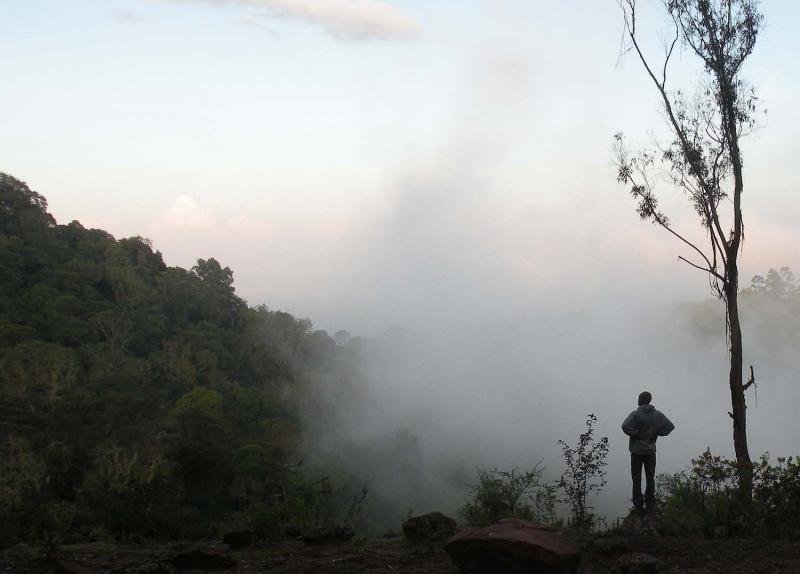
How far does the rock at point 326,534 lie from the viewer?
305 inches

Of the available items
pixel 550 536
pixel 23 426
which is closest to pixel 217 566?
pixel 550 536

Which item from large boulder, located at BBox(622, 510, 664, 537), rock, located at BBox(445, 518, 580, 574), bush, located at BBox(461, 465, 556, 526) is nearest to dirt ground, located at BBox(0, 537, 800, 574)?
rock, located at BBox(445, 518, 580, 574)

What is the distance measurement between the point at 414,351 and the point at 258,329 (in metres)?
31.4

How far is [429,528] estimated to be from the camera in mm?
7816

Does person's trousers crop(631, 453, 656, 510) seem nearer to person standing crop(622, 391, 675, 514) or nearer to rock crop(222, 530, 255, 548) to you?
person standing crop(622, 391, 675, 514)

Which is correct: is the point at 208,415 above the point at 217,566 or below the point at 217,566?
above

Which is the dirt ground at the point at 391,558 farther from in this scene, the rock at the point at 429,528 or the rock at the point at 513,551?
the rock at the point at 513,551

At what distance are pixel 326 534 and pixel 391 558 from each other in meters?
0.96

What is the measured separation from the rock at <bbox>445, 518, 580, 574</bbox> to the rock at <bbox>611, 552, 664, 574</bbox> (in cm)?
43

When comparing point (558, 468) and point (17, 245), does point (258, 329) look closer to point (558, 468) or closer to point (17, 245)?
point (17, 245)

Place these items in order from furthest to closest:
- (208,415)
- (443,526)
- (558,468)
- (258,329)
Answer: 1. (258,329)
2. (558,468)
3. (208,415)
4. (443,526)

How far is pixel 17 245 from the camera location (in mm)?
62188

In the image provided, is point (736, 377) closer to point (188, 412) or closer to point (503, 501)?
point (503, 501)

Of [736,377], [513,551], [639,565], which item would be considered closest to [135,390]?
[736,377]
